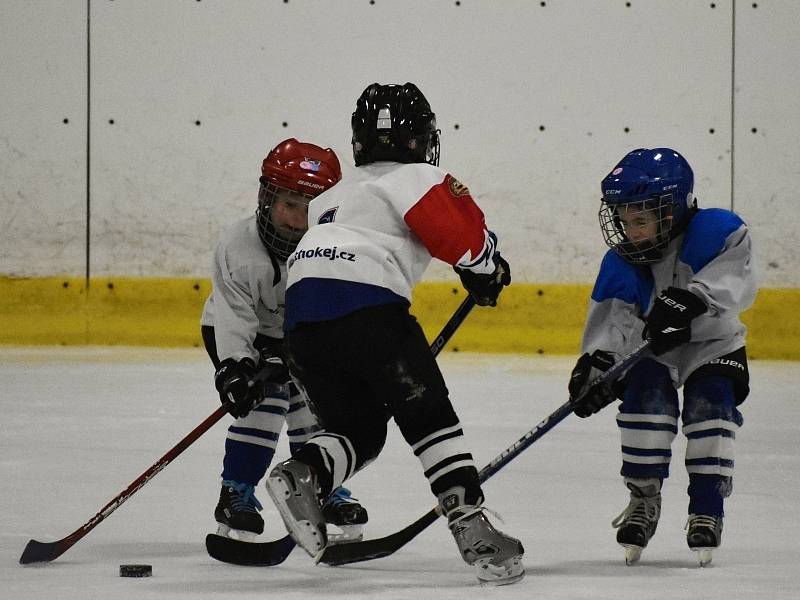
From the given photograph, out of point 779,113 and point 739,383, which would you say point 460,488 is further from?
point 779,113

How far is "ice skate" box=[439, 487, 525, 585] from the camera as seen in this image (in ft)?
7.55

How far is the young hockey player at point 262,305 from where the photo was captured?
272cm

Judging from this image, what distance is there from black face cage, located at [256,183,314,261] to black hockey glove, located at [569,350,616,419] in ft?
2.06

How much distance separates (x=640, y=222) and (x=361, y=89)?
13.7ft

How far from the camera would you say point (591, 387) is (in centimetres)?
261

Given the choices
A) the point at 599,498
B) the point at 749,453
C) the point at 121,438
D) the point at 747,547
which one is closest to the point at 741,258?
A: the point at 747,547

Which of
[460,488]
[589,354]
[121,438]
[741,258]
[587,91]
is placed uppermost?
[587,91]

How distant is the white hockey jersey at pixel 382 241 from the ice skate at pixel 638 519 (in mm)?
543

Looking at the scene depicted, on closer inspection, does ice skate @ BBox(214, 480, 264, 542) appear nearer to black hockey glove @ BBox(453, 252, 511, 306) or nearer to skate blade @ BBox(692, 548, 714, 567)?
black hockey glove @ BBox(453, 252, 511, 306)

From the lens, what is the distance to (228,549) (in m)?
2.54

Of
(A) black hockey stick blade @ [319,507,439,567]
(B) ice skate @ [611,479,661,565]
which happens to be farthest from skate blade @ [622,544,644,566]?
(A) black hockey stick blade @ [319,507,439,567]

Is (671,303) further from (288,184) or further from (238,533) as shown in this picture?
(238,533)

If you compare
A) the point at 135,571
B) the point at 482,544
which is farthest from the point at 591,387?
the point at 135,571

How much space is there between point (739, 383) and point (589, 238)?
13.1 feet
